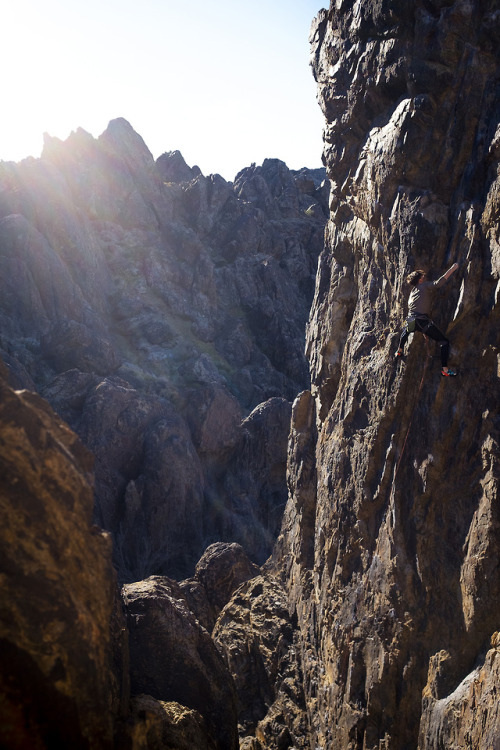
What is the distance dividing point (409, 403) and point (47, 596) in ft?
27.8

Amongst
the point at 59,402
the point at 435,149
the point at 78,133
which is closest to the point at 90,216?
the point at 78,133

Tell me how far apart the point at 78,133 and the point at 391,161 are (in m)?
50.3

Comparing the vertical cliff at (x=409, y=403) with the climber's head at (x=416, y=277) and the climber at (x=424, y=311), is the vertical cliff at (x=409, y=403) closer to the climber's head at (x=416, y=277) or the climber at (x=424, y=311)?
the climber at (x=424, y=311)

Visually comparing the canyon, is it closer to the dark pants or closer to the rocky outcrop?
the rocky outcrop

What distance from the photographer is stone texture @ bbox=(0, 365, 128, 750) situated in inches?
309

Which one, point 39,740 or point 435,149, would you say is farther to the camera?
point 435,149

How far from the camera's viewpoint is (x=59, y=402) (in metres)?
38.5

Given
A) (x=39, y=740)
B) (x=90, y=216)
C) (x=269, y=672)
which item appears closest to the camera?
(x=39, y=740)

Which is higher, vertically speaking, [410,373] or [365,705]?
[410,373]

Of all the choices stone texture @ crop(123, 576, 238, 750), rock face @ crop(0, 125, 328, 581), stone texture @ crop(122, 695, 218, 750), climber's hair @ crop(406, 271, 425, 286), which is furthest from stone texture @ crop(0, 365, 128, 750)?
rock face @ crop(0, 125, 328, 581)

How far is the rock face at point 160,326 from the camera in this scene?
38188 mm

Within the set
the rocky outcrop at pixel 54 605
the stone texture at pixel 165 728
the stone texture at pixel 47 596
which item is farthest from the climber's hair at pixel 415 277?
the stone texture at pixel 165 728

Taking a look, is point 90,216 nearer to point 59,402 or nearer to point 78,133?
point 78,133

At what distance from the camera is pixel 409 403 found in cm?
1374
